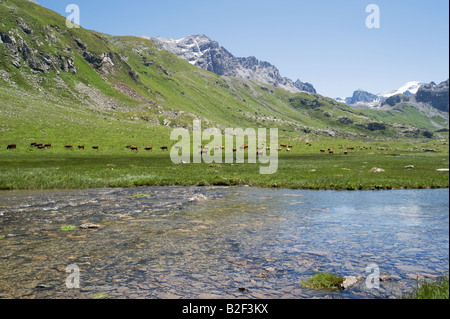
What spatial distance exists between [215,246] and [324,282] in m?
5.92

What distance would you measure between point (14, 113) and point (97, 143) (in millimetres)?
39925

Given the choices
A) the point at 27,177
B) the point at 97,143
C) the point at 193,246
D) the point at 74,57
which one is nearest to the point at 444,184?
the point at 193,246

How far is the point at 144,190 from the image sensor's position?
1395 inches

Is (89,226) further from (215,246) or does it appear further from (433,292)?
(433,292)

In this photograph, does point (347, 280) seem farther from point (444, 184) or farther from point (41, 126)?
point (41, 126)

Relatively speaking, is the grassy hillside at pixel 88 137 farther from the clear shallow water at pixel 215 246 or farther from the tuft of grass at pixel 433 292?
the tuft of grass at pixel 433 292

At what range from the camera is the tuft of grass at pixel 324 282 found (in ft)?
34.4

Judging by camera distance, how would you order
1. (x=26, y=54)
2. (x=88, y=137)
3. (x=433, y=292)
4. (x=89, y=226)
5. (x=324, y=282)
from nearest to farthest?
1. (x=433, y=292)
2. (x=324, y=282)
3. (x=89, y=226)
4. (x=88, y=137)
5. (x=26, y=54)

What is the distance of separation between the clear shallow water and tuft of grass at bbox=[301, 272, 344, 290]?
12.6 inches

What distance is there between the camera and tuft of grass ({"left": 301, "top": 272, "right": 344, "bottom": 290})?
1050 centimetres

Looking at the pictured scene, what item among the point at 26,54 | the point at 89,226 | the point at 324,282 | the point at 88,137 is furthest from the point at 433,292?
the point at 26,54

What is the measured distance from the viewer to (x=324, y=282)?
1062cm

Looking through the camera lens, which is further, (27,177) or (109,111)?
(109,111)

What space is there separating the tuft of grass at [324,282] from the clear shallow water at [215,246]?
1.05 ft
